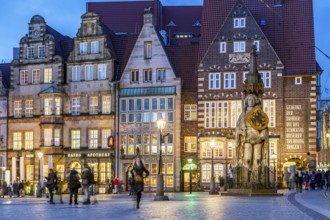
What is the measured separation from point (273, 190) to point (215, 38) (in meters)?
24.9

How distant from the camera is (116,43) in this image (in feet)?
196

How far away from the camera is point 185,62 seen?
56969mm

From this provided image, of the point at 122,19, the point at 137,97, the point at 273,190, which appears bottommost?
the point at 273,190

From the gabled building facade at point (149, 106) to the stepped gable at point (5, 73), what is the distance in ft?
38.7

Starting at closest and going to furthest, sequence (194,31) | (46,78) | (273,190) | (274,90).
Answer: (273,190), (274,90), (46,78), (194,31)

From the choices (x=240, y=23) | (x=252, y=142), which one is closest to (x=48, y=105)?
(x=240, y=23)

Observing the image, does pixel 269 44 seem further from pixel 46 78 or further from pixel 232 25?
pixel 46 78

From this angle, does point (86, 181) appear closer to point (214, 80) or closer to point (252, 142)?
point (252, 142)

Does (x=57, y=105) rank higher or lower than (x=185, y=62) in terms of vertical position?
lower

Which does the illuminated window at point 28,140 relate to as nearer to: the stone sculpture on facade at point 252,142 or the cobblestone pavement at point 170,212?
the stone sculpture on facade at point 252,142

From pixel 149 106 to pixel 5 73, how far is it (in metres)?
15.7

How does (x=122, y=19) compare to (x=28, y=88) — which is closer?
(x=28, y=88)

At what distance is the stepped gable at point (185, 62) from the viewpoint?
184 ft

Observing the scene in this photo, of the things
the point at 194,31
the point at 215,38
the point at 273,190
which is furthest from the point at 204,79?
the point at 273,190
